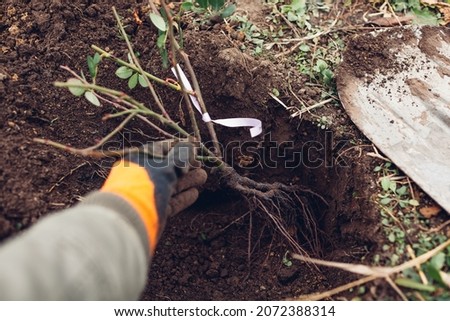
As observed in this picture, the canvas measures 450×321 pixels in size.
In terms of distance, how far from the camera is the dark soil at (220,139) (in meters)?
1.53

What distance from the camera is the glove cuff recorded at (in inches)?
43.4

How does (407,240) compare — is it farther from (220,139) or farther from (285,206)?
(220,139)

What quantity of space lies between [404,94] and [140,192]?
104 cm

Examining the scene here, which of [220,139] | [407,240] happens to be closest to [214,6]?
[220,139]

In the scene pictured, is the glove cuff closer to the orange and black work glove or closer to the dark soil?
the orange and black work glove

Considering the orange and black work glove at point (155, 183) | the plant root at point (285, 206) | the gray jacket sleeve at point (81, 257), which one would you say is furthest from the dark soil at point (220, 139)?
the gray jacket sleeve at point (81, 257)

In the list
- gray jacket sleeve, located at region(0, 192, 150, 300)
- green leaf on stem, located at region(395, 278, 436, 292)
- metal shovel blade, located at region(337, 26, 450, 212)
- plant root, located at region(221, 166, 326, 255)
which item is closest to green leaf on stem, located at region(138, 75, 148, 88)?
plant root, located at region(221, 166, 326, 255)

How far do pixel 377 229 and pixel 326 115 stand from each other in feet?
1.52

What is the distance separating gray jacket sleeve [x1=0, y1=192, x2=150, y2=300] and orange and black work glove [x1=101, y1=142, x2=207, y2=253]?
4 centimetres

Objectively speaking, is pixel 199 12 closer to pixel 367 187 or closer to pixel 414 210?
pixel 367 187

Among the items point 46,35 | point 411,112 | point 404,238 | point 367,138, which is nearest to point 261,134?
point 367,138

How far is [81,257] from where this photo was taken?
915mm

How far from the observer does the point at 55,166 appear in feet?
4.99

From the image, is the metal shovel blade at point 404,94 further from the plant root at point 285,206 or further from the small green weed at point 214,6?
the small green weed at point 214,6
